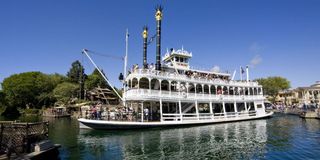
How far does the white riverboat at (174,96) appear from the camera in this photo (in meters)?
25.9

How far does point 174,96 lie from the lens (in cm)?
2814

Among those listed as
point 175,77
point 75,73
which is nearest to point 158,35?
point 175,77

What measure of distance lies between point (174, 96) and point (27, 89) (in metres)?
55.6

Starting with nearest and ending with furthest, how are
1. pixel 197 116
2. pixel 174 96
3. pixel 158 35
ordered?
pixel 174 96 → pixel 197 116 → pixel 158 35

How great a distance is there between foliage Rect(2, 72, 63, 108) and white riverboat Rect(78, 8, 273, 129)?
48.4 meters

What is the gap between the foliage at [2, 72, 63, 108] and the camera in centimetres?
6694

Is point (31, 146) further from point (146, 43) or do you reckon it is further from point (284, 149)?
point (146, 43)

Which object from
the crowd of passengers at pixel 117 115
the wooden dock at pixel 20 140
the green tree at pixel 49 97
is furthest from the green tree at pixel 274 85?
the wooden dock at pixel 20 140

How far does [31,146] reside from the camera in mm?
12703

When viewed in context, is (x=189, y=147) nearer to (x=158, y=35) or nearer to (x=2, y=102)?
(x=158, y=35)

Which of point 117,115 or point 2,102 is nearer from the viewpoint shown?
point 117,115

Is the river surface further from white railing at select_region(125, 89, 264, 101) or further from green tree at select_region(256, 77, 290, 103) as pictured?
green tree at select_region(256, 77, 290, 103)

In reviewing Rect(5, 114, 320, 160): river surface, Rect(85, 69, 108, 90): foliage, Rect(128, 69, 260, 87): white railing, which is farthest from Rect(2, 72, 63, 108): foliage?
Rect(5, 114, 320, 160): river surface

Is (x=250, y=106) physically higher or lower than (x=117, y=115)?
higher
